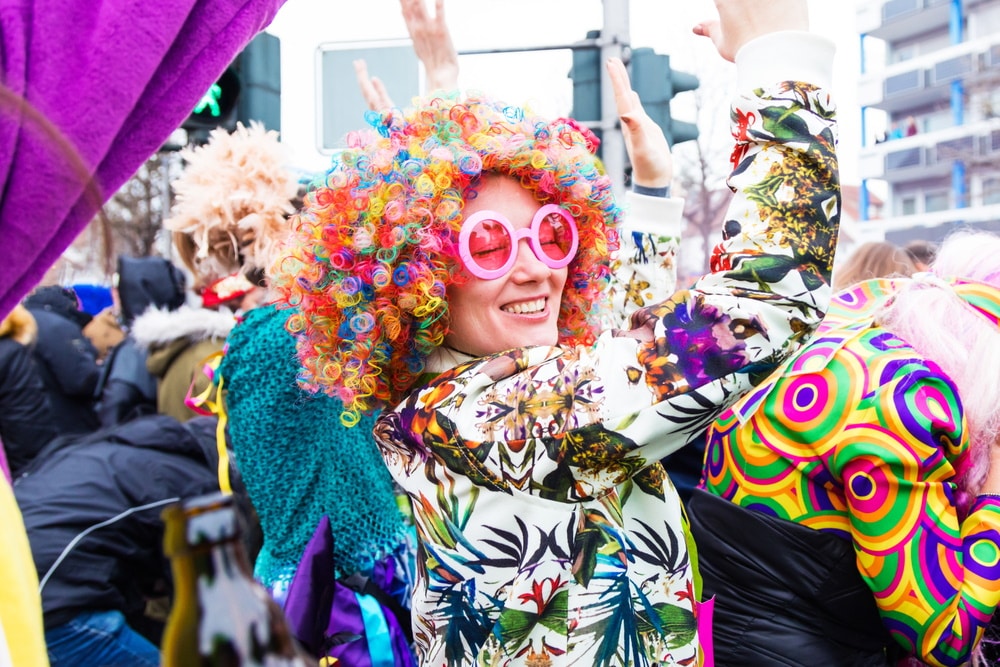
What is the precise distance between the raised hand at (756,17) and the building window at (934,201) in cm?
4394

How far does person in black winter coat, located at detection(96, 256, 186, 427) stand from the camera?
202 inches

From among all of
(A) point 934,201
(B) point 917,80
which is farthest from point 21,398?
(A) point 934,201

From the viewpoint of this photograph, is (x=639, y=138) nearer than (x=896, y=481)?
No

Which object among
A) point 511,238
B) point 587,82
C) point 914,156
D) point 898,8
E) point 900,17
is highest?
point 898,8

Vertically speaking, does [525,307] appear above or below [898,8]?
below

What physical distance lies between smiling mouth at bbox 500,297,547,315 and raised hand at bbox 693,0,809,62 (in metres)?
0.56

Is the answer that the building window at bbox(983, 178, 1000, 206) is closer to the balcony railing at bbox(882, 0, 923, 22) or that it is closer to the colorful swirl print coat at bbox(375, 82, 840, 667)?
the balcony railing at bbox(882, 0, 923, 22)

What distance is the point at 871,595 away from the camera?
1.91m

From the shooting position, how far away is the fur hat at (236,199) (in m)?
3.12

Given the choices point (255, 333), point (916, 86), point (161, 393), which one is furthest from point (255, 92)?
point (916, 86)

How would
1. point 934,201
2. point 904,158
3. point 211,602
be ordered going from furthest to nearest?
point 934,201 → point 904,158 → point 211,602

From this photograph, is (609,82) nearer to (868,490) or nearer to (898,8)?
(868,490)

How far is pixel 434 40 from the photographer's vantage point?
2186 millimetres

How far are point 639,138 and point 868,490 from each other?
41.3 inches
